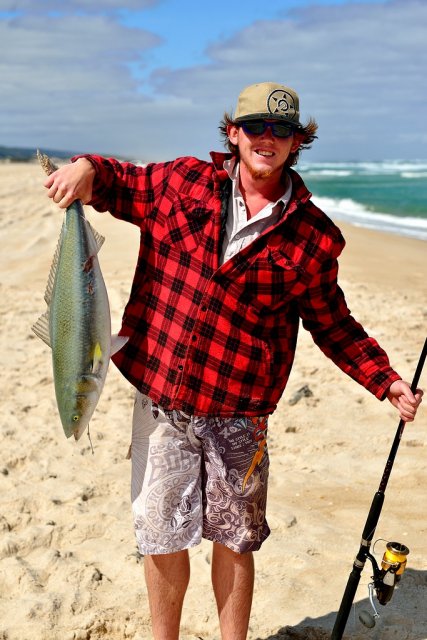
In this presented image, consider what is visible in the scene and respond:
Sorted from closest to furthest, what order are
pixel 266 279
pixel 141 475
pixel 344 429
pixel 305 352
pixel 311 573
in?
pixel 266 279 < pixel 141 475 < pixel 311 573 < pixel 344 429 < pixel 305 352

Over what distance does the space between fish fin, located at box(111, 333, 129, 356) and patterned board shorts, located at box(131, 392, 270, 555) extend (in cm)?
21

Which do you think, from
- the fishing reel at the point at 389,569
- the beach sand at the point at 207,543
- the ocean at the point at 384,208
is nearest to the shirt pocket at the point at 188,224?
the fishing reel at the point at 389,569

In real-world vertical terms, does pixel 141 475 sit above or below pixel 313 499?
above

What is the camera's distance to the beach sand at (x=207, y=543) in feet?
10.9

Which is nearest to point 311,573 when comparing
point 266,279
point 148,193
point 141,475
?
point 141,475

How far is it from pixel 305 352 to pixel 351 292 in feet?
8.77

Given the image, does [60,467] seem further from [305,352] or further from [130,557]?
[305,352]

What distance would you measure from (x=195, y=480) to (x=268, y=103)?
1.33 m

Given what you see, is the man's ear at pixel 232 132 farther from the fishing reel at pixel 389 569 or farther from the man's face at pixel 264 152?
the fishing reel at pixel 389 569

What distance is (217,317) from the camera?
2594mm

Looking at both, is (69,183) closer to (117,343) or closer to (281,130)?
(117,343)

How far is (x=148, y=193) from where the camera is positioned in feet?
8.98

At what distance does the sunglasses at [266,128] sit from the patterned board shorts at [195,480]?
3.28 ft

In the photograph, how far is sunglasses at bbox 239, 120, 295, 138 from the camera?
8.34 ft
